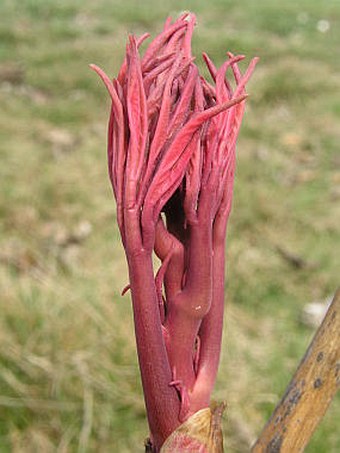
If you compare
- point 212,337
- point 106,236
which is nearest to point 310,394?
point 212,337

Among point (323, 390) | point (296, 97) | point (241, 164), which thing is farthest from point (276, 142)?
point (323, 390)

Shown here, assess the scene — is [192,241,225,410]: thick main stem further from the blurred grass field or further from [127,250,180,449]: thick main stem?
the blurred grass field

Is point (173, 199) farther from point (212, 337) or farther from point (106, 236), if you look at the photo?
point (106, 236)

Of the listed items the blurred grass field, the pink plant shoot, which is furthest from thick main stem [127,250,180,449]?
the blurred grass field

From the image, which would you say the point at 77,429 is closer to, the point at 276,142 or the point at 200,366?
the point at 200,366

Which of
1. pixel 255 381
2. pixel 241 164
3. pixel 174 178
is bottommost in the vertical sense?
pixel 255 381

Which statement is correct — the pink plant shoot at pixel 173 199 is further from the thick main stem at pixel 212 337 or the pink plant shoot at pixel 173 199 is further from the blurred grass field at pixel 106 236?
the blurred grass field at pixel 106 236

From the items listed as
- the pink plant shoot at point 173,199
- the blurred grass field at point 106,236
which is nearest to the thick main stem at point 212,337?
the pink plant shoot at point 173,199
